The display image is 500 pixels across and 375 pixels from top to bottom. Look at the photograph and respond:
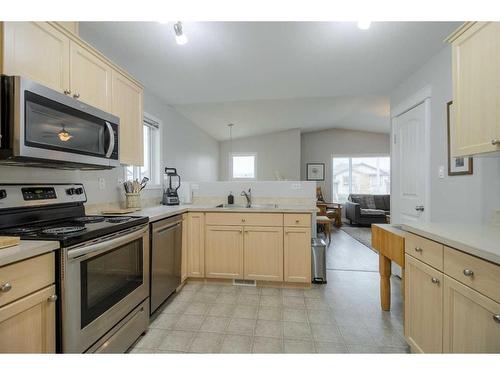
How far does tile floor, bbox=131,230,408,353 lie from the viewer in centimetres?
166

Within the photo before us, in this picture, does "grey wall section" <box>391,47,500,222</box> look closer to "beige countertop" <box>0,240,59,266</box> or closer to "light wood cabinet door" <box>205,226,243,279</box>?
"light wood cabinet door" <box>205,226,243,279</box>

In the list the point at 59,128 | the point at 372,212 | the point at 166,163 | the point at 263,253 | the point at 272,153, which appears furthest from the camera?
the point at 272,153

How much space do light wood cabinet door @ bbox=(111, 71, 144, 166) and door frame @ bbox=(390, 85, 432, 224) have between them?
112 inches

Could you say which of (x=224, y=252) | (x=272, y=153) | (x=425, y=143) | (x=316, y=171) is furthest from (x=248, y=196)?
(x=316, y=171)

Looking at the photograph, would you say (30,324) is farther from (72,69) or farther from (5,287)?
(72,69)

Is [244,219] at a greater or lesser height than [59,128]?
lesser

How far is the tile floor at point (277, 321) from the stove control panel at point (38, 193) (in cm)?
116

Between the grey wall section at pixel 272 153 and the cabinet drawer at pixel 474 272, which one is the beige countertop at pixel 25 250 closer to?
the cabinet drawer at pixel 474 272

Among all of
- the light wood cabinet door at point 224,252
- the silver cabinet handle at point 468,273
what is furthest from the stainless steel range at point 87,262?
the silver cabinet handle at point 468,273

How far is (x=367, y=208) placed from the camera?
655 cm

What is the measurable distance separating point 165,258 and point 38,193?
3.46 feet

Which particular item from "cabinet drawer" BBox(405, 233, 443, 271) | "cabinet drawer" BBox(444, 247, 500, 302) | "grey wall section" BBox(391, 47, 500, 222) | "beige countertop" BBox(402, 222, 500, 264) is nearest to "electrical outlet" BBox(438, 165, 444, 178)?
"grey wall section" BBox(391, 47, 500, 222)

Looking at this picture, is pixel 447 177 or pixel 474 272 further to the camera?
pixel 447 177
